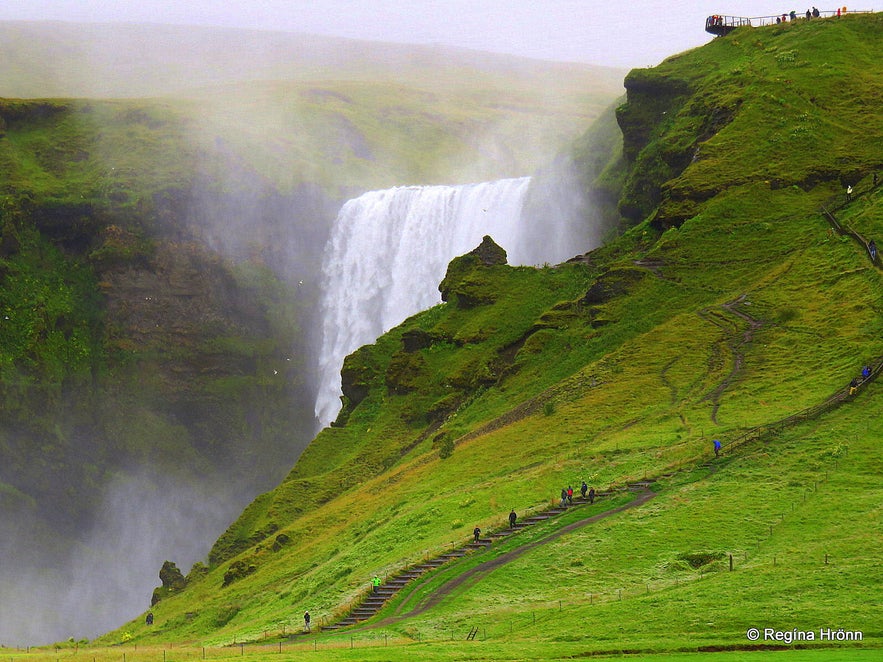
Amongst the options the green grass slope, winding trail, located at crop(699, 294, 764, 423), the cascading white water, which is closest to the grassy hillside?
the cascading white water

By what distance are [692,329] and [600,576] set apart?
35.0 m

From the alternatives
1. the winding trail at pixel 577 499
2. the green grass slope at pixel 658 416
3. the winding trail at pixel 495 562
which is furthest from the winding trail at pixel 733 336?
the winding trail at pixel 495 562

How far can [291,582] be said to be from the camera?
66.6 metres

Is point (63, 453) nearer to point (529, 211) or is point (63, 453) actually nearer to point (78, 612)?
point (78, 612)

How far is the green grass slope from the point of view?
152ft

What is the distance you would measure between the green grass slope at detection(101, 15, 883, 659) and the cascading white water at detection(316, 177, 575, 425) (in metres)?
19.6

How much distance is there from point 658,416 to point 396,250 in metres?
71.9

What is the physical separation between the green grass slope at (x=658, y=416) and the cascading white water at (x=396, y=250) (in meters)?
19.6

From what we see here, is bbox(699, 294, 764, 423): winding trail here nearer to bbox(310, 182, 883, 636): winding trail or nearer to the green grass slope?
bbox(310, 182, 883, 636): winding trail

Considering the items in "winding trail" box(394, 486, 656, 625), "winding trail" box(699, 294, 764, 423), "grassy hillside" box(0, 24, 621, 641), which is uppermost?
"grassy hillside" box(0, 24, 621, 641)

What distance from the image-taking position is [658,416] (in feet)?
231

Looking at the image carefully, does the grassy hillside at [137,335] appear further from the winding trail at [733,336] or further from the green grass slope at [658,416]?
the winding trail at [733,336]

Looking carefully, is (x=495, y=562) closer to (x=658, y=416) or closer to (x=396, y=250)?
(x=658, y=416)

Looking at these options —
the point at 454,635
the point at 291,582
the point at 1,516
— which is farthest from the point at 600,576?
the point at 1,516
